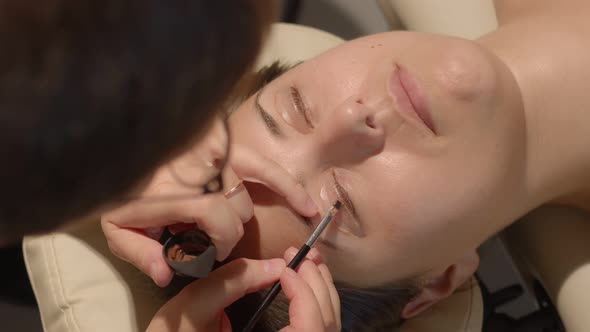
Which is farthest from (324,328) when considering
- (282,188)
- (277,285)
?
(282,188)

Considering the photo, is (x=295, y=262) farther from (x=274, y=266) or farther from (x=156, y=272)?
(x=156, y=272)

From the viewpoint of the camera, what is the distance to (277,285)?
83 centimetres

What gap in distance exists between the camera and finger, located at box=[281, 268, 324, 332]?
774 millimetres

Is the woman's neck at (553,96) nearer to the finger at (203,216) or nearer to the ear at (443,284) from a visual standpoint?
the ear at (443,284)

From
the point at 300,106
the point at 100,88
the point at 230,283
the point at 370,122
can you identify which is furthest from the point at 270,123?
the point at 100,88

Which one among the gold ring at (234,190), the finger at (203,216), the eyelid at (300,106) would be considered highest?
the eyelid at (300,106)

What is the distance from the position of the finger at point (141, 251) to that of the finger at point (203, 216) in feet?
0.09

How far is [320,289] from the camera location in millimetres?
829

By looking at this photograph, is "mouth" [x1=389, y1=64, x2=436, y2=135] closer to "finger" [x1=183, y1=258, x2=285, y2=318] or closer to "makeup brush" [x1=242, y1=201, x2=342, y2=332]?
"makeup brush" [x1=242, y1=201, x2=342, y2=332]

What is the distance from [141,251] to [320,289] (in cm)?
26

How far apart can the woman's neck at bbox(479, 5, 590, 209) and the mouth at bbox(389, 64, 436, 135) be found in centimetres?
20

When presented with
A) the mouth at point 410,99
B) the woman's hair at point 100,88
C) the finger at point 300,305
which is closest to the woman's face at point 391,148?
the mouth at point 410,99

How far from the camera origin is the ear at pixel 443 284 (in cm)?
102

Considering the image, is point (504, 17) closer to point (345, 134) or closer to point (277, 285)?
point (345, 134)
